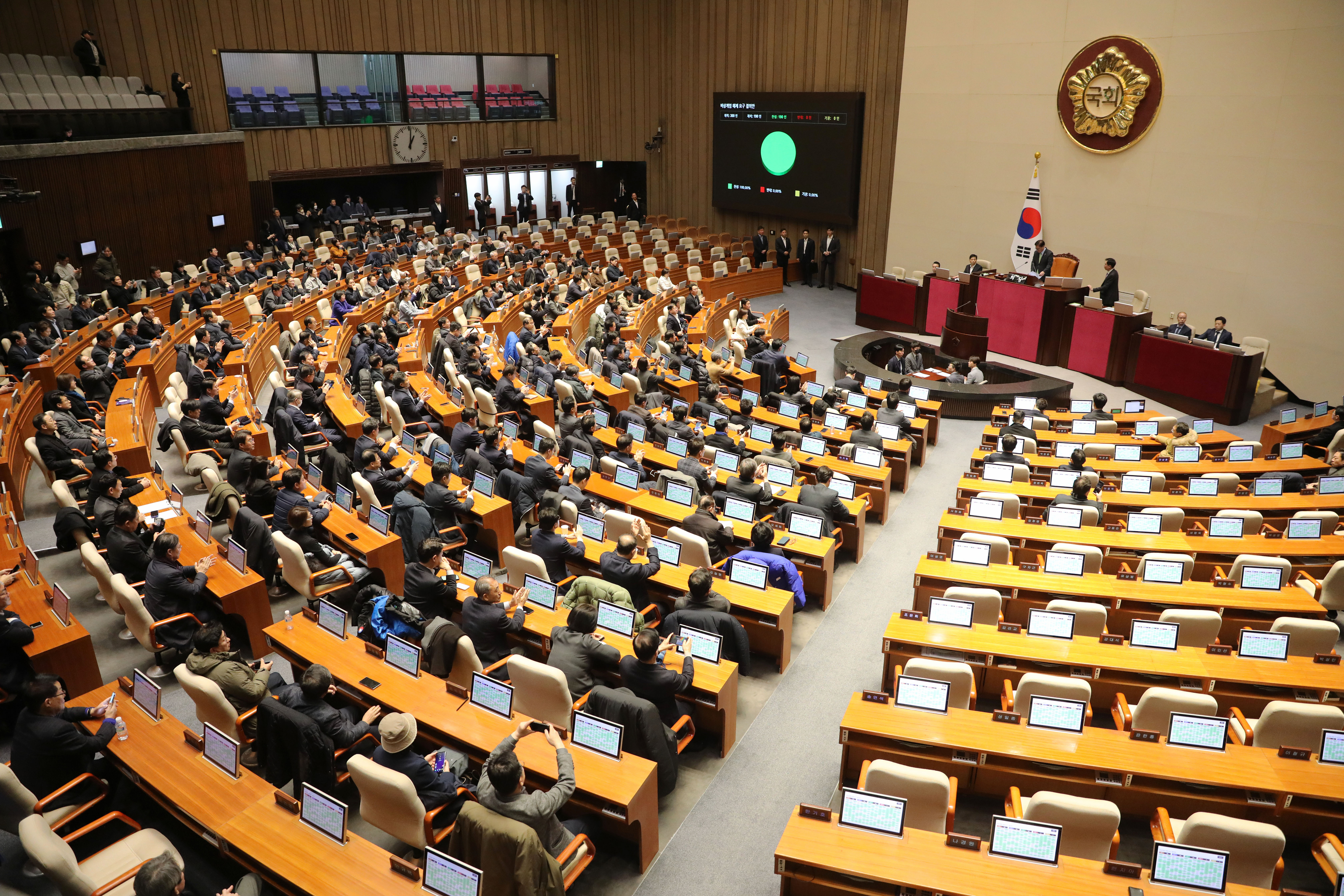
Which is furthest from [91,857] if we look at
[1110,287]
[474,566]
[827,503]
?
[1110,287]

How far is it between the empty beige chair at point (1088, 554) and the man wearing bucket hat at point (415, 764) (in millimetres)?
4957

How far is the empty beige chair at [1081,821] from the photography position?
13.3 feet

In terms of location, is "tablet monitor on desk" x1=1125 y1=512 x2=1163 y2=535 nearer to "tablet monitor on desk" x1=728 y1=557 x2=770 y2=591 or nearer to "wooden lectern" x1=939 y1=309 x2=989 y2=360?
"tablet monitor on desk" x1=728 y1=557 x2=770 y2=591

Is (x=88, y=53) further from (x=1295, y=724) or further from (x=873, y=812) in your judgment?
(x=1295, y=724)

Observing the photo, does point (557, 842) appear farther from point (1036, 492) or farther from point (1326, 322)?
point (1326, 322)

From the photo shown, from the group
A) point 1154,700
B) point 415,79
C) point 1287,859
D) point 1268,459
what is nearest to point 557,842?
point 1154,700

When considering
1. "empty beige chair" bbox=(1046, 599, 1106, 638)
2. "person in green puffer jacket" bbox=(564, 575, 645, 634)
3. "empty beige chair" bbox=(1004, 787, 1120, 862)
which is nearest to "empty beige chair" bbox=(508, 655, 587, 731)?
"person in green puffer jacket" bbox=(564, 575, 645, 634)

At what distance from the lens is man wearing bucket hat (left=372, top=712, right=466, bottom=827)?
4.21 meters

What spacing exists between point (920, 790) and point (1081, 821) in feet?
2.44

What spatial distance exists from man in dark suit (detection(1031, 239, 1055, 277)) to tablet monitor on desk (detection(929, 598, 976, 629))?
11432mm

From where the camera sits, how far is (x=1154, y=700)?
4.95 metres

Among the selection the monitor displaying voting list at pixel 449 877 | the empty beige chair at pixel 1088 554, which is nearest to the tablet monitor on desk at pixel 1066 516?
the empty beige chair at pixel 1088 554

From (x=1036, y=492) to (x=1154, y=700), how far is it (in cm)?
371

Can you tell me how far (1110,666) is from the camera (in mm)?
5441
